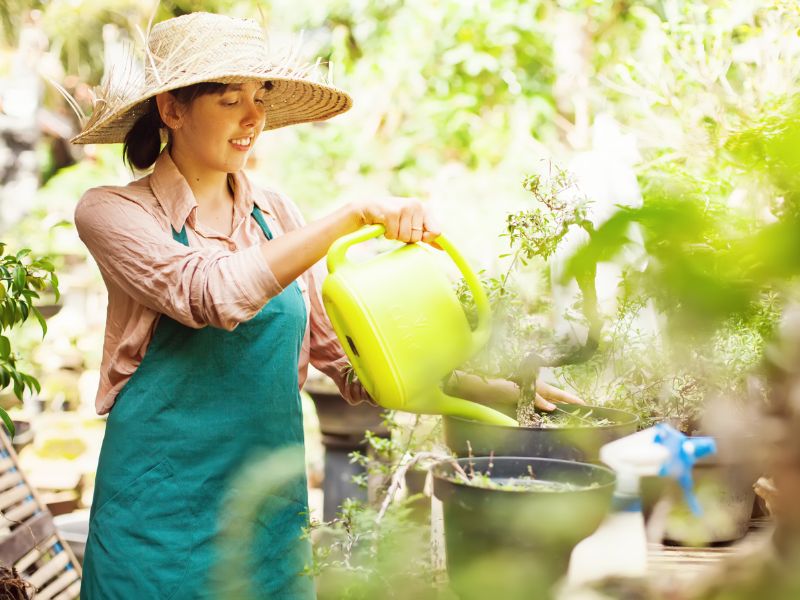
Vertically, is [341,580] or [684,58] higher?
[684,58]

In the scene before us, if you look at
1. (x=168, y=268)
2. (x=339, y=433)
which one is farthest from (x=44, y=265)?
(x=339, y=433)

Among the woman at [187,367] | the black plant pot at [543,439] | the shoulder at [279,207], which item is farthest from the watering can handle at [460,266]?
the shoulder at [279,207]

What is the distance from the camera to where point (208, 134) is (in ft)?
4.96

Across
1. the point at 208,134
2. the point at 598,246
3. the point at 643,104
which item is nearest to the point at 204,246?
the point at 208,134

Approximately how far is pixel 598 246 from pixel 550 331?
77cm

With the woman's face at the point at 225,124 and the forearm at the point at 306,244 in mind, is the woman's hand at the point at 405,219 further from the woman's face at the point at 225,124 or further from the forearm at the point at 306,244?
the woman's face at the point at 225,124

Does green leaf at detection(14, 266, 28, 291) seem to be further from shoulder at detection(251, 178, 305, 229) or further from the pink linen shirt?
shoulder at detection(251, 178, 305, 229)

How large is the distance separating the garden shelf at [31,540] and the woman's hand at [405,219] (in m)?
1.23

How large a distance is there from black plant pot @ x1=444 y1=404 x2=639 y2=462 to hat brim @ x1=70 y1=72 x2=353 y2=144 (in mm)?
713

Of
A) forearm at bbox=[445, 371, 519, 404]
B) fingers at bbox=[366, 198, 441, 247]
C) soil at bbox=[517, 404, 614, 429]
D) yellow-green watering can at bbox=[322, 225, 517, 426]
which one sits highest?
fingers at bbox=[366, 198, 441, 247]

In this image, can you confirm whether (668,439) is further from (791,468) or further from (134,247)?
(134,247)

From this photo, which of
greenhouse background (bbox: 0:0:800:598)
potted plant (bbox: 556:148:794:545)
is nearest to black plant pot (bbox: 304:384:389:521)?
greenhouse background (bbox: 0:0:800:598)

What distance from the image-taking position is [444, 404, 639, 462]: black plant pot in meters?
1.02

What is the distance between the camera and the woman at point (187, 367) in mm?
1465
